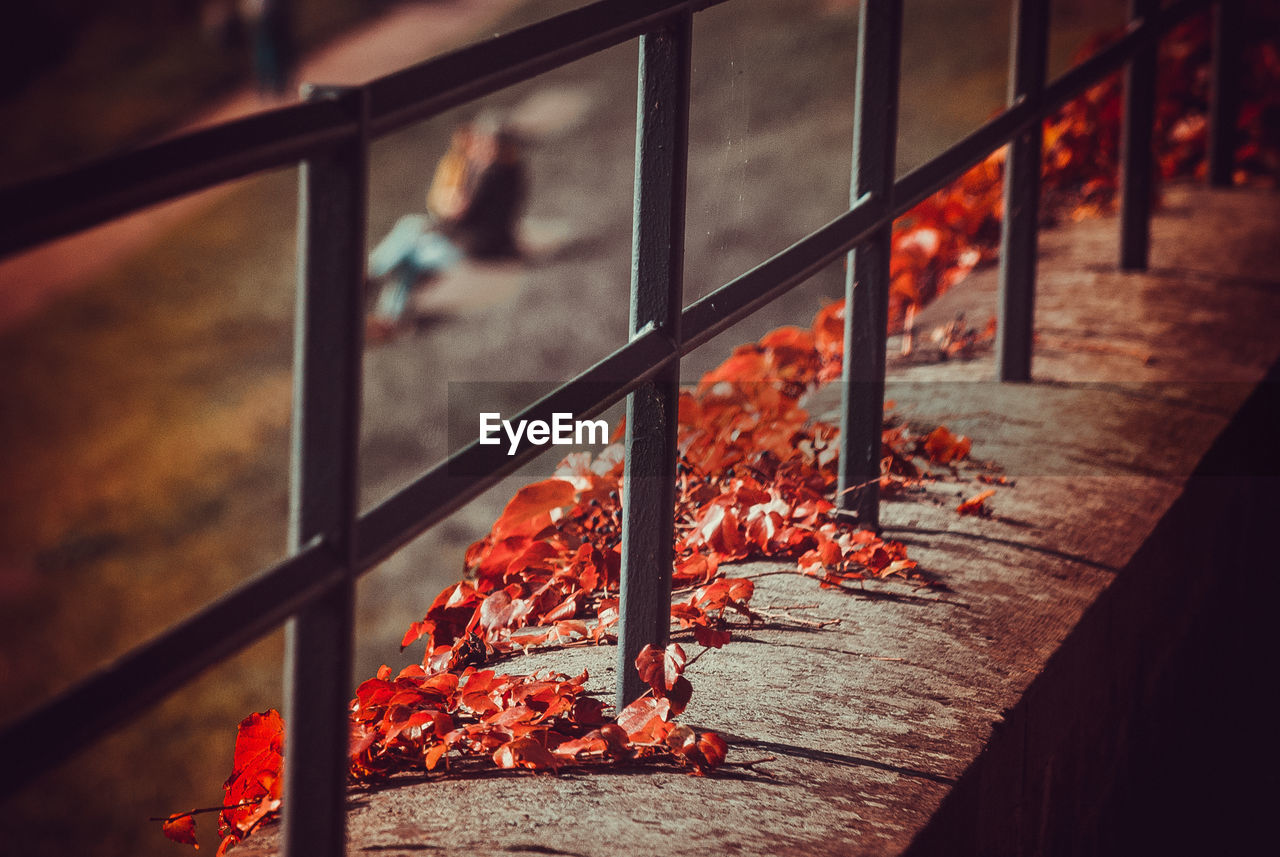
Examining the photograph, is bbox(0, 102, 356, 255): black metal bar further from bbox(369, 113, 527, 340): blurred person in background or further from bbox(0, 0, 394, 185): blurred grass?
bbox(0, 0, 394, 185): blurred grass

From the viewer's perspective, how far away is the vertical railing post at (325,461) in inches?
44.6

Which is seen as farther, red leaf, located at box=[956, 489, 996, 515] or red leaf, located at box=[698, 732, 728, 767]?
red leaf, located at box=[956, 489, 996, 515]

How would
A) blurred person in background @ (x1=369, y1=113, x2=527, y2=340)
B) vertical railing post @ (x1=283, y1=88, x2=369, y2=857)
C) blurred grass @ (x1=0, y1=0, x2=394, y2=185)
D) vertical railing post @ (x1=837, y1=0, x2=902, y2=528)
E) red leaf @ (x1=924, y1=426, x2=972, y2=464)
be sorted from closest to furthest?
vertical railing post @ (x1=283, y1=88, x2=369, y2=857), vertical railing post @ (x1=837, y1=0, x2=902, y2=528), red leaf @ (x1=924, y1=426, x2=972, y2=464), blurred person in background @ (x1=369, y1=113, x2=527, y2=340), blurred grass @ (x1=0, y1=0, x2=394, y2=185)

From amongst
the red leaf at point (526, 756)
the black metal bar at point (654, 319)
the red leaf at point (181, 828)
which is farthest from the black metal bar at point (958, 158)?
the red leaf at point (181, 828)

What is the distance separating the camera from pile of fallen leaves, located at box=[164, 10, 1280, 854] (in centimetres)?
171

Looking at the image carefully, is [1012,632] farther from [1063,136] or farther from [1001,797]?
[1063,136]

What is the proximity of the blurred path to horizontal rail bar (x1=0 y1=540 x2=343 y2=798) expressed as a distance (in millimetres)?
25034

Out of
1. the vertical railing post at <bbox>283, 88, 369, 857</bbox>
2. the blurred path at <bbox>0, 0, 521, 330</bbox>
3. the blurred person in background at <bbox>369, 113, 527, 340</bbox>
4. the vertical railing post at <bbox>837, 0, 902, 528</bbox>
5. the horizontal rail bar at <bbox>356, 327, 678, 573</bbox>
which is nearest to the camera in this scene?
the vertical railing post at <bbox>283, 88, 369, 857</bbox>

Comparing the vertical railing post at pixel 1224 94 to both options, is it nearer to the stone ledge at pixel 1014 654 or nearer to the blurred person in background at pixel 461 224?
the stone ledge at pixel 1014 654

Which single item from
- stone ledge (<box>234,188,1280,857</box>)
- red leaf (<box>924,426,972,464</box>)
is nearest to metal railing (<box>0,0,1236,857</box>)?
stone ledge (<box>234,188,1280,857</box>)

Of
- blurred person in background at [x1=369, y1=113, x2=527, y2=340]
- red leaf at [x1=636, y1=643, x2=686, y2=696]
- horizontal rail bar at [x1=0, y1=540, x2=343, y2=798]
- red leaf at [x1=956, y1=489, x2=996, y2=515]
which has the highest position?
blurred person in background at [x1=369, y1=113, x2=527, y2=340]

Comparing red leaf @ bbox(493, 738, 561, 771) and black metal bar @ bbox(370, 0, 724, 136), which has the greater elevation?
black metal bar @ bbox(370, 0, 724, 136)

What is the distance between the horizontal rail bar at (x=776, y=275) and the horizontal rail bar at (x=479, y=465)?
0.10m

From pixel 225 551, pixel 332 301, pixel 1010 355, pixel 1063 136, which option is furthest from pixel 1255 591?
pixel 225 551
